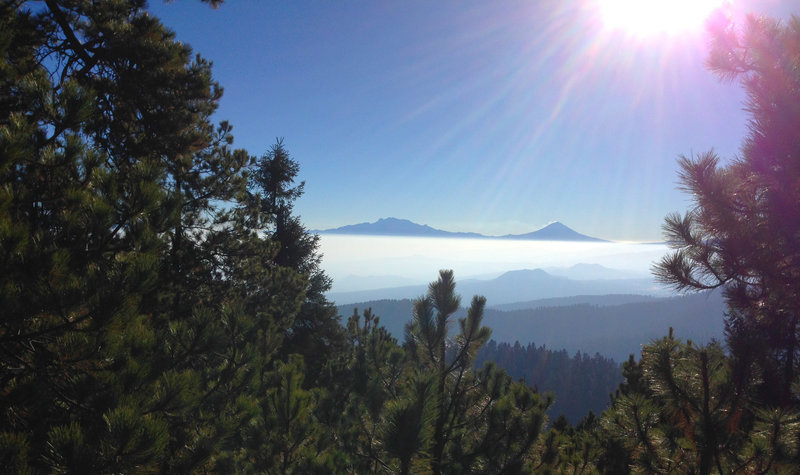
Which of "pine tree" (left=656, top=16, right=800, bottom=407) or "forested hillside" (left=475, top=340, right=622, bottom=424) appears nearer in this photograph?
"pine tree" (left=656, top=16, right=800, bottom=407)

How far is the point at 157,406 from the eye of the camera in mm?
2760

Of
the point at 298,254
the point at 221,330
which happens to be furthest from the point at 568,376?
the point at 221,330

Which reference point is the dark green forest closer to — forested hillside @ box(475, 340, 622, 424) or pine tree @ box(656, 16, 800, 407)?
pine tree @ box(656, 16, 800, 407)

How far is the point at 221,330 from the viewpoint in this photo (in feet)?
12.7

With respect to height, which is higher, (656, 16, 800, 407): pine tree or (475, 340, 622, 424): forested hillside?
(656, 16, 800, 407): pine tree

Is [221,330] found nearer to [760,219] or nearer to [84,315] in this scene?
[84,315]

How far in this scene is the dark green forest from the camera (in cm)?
243

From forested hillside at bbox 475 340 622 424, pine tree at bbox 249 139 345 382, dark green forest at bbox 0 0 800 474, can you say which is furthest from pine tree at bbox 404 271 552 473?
forested hillside at bbox 475 340 622 424

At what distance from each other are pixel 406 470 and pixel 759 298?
481cm

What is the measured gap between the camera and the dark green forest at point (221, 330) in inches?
95.7

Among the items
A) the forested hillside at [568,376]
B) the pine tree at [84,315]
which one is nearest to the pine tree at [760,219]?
the pine tree at [84,315]

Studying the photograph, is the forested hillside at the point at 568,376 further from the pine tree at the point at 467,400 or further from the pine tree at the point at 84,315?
the pine tree at the point at 84,315

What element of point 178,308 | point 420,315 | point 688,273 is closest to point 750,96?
point 688,273

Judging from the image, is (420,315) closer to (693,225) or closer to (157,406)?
(157,406)
